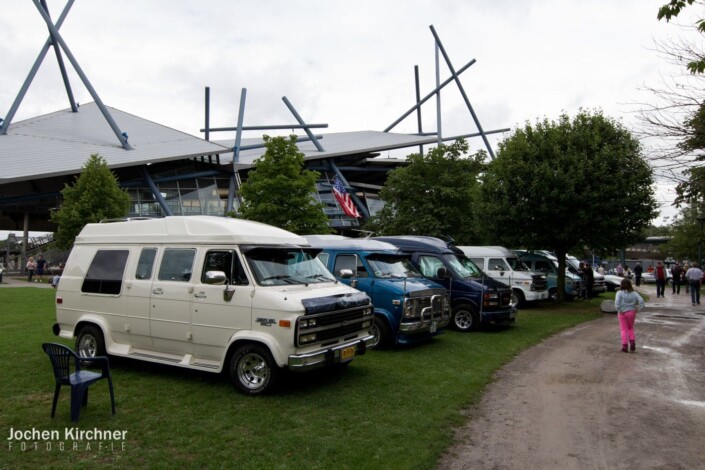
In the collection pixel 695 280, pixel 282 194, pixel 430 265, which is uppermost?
pixel 282 194

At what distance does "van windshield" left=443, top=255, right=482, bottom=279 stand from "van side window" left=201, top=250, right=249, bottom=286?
24.7ft

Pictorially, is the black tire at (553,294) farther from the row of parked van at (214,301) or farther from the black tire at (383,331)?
the row of parked van at (214,301)

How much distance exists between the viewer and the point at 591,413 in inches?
253

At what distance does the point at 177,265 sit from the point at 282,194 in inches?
531

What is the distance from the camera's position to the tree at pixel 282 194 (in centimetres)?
2055

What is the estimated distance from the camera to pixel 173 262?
751 cm

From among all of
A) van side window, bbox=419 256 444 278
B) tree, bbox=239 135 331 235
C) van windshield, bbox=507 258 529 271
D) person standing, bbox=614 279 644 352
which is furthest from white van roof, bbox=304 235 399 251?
van windshield, bbox=507 258 529 271

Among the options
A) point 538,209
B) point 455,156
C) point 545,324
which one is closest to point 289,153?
point 455,156

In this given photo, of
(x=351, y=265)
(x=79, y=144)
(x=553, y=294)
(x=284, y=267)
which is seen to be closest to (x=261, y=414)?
(x=284, y=267)

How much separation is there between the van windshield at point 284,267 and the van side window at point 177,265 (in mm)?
978

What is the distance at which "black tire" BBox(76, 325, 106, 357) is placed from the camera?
7.95 m

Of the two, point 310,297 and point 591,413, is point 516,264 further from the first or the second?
point 310,297

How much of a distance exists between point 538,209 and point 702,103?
11.6m

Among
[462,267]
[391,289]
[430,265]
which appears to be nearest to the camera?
[391,289]
